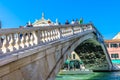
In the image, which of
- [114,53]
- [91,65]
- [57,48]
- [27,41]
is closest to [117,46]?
[114,53]

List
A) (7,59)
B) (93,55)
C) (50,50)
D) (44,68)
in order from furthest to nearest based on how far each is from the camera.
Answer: (93,55)
(50,50)
(44,68)
(7,59)

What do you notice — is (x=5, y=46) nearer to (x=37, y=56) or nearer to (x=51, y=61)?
(x=37, y=56)

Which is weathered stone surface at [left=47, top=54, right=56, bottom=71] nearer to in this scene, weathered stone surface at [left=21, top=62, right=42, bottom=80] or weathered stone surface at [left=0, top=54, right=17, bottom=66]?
weathered stone surface at [left=21, top=62, right=42, bottom=80]

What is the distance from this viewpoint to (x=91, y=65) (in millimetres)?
26391

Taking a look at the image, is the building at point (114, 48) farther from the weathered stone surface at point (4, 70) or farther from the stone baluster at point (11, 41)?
the weathered stone surface at point (4, 70)

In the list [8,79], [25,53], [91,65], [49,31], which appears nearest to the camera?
[8,79]

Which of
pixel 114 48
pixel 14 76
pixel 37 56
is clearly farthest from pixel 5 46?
pixel 114 48

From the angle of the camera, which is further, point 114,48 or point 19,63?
point 114,48

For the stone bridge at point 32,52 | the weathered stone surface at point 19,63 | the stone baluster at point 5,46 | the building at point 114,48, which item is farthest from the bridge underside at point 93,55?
the stone baluster at point 5,46

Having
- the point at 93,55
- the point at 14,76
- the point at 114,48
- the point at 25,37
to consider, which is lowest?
the point at 93,55

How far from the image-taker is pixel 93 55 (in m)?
23.8

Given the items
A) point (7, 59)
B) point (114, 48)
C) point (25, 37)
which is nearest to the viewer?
point (7, 59)

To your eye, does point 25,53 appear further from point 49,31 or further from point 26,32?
point 49,31

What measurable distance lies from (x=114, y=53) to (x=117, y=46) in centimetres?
106
